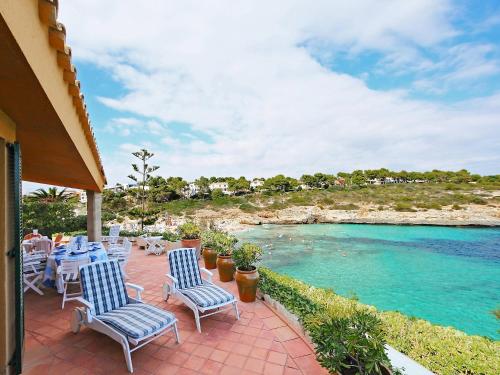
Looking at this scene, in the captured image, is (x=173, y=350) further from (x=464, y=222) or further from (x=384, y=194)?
(x=384, y=194)

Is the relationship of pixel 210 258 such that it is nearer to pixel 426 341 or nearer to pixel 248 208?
pixel 426 341

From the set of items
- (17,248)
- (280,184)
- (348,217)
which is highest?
(280,184)

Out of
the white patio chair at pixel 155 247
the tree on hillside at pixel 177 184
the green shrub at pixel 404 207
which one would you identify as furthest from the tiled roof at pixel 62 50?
the tree on hillside at pixel 177 184

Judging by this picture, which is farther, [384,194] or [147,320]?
[384,194]

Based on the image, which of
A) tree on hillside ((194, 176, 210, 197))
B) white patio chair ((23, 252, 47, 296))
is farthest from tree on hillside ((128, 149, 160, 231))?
tree on hillside ((194, 176, 210, 197))

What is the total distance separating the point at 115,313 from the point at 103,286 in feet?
1.39

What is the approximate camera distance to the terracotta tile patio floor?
313 cm

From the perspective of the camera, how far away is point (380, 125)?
59.0 ft

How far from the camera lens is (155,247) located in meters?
9.80

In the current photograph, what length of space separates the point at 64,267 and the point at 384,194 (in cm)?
4492

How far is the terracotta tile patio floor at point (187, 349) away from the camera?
10.3ft

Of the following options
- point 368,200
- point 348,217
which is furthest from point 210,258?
point 368,200

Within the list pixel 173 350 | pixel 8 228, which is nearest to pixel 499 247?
pixel 173 350

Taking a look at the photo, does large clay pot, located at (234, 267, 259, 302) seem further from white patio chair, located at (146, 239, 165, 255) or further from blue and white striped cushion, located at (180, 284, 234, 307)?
white patio chair, located at (146, 239, 165, 255)
